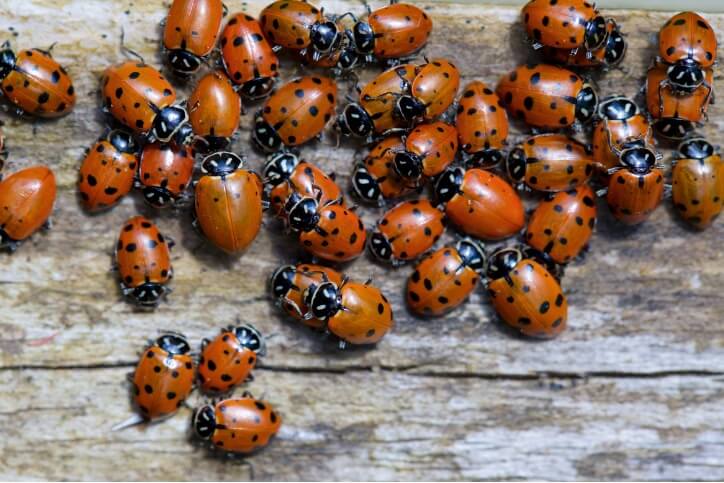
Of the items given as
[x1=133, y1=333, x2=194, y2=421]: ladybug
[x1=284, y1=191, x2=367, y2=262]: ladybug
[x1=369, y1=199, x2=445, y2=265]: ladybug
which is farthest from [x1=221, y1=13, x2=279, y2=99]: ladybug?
[x1=133, y1=333, x2=194, y2=421]: ladybug

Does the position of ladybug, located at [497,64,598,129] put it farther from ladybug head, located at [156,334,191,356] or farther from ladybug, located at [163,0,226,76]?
ladybug head, located at [156,334,191,356]

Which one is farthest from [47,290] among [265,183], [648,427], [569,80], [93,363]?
[648,427]

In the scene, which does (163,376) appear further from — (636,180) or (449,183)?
(636,180)

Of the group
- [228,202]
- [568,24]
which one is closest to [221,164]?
[228,202]

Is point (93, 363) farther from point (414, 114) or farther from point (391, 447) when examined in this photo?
point (414, 114)

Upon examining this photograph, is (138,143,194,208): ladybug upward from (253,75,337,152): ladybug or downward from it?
downward
